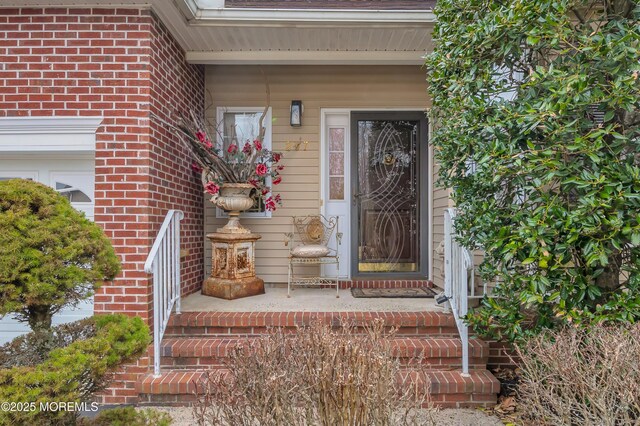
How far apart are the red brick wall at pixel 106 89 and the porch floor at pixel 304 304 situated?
0.63m

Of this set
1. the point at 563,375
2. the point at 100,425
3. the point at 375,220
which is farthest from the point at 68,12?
the point at 563,375

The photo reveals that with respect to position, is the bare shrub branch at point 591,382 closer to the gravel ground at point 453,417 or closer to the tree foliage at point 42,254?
the gravel ground at point 453,417

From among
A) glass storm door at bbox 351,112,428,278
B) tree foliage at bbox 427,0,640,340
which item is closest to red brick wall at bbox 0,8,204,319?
glass storm door at bbox 351,112,428,278

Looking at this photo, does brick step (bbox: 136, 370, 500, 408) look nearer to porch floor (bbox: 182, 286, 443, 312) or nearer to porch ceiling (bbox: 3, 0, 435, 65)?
porch floor (bbox: 182, 286, 443, 312)

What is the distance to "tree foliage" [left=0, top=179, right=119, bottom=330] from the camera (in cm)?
151

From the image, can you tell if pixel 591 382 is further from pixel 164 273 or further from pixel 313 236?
pixel 313 236

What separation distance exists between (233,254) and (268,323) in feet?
3.19

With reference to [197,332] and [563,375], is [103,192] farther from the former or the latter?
[563,375]

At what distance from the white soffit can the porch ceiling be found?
3.16ft

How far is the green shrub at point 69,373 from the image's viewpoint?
1387mm

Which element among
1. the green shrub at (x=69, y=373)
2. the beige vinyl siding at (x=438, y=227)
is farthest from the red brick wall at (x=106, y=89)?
the beige vinyl siding at (x=438, y=227)

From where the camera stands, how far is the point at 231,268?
3.91m

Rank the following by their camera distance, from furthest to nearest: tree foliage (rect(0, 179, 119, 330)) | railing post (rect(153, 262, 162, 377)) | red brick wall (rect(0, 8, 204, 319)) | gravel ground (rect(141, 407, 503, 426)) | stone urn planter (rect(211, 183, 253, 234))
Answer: stone urn planter (rect(211, 183, 253, 234)) < red brick wall (rect(0, 8, 204, 319)) < railing post (rect(153, 262, 162, 377)) < gravel ground (rect(141, 407, 503, 426)) < tree foliage (rect(0, 179, 119, 330))

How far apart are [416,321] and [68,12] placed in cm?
392
